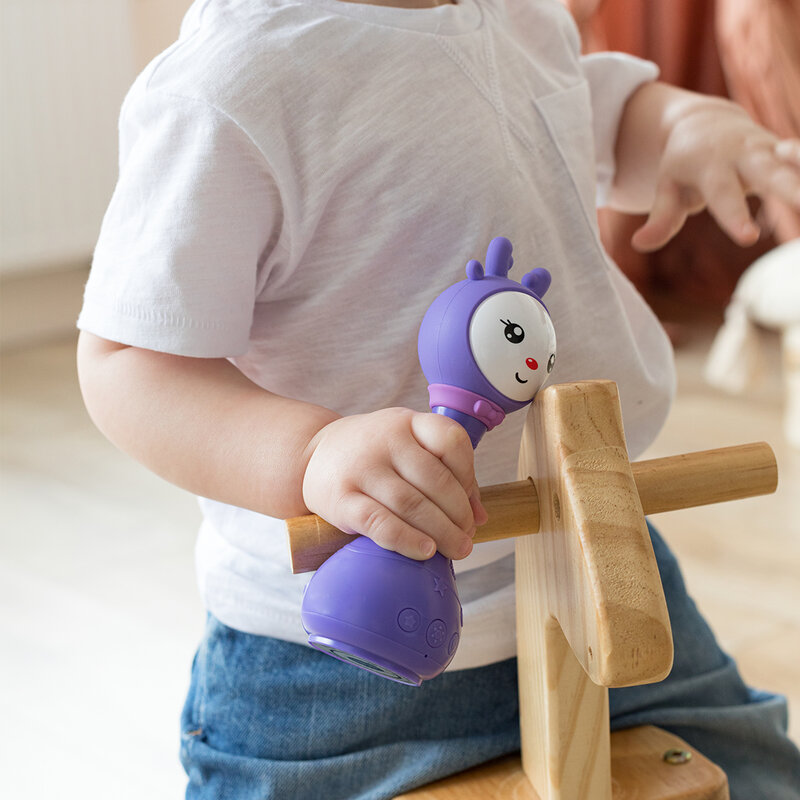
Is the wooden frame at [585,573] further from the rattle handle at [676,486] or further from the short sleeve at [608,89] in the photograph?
the short sleeve at [608,89]

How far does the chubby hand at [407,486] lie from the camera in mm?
378

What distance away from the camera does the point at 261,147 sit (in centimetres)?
49

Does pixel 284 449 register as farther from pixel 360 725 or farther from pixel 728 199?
pixel 728 199

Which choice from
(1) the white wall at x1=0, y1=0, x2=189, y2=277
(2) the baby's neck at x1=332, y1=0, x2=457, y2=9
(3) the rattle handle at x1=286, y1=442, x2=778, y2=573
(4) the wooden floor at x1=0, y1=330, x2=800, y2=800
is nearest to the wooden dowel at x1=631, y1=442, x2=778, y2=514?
(3) the rattle handle at x1=286, y1=442, x2=778, y2=573

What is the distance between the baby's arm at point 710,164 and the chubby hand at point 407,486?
10.9 inches

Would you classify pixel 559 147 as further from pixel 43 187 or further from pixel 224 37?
pixel 43 187

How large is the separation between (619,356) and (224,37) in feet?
0.89

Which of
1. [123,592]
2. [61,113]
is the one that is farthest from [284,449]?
[61,113]

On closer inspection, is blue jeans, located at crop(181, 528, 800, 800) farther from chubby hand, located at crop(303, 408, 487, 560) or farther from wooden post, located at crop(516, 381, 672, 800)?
chubby hand, located at crop(303, 408, 487, 560)

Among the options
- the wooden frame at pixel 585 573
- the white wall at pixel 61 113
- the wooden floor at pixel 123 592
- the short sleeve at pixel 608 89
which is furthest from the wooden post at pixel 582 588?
the white wall at pixel 61 113

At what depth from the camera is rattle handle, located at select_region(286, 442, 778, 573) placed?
0.42 meters

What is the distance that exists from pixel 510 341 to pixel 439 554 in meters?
0.08

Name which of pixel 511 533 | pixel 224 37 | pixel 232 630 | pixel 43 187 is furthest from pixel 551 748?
pixel 43 187

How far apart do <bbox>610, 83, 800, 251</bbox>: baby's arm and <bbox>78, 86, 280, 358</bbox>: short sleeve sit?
26 centimetres
